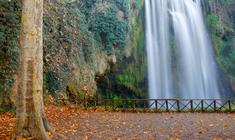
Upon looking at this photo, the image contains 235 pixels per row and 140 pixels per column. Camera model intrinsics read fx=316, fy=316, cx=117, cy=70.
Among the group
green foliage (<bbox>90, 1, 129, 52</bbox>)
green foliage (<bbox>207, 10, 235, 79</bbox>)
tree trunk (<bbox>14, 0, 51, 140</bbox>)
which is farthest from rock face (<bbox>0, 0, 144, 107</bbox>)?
green foliage (<bbox>207, 10, 235, 79</bbox>)

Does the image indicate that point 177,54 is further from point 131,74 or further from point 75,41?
point 75,41

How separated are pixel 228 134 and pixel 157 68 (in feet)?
49.5

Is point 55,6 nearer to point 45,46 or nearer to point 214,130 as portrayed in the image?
point 45,46

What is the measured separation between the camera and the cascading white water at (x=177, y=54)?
2316cm

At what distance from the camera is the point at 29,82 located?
650 centimetres

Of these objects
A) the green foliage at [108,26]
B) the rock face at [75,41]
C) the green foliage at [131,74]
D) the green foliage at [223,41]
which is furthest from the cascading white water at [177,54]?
the green foliage at [108,26]

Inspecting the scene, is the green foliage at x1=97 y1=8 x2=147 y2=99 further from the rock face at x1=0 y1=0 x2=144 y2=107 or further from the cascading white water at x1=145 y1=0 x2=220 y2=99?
the cascading white water at x1=145 y1=0 x2=220 y2=99

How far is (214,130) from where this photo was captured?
888 cm

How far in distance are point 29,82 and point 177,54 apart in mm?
Answer: 19082

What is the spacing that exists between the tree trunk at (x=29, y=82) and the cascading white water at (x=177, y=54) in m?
16.1

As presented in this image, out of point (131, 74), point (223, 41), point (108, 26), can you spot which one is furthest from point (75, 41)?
point (223, 41)

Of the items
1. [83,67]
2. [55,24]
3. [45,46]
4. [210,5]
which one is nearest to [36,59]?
[45,46]

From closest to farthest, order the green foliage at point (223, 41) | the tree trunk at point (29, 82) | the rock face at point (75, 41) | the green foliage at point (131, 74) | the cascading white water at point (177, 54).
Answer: the tree trunk at point (29, 82) → the rock face at point (75, 41) → the green foliage at point (131, 74) → the cascading white water at point (177, 54) → the green foliage at point (223, 41)

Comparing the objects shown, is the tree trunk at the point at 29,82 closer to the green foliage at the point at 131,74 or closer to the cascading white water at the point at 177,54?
the green foliage at the point at 131,74
